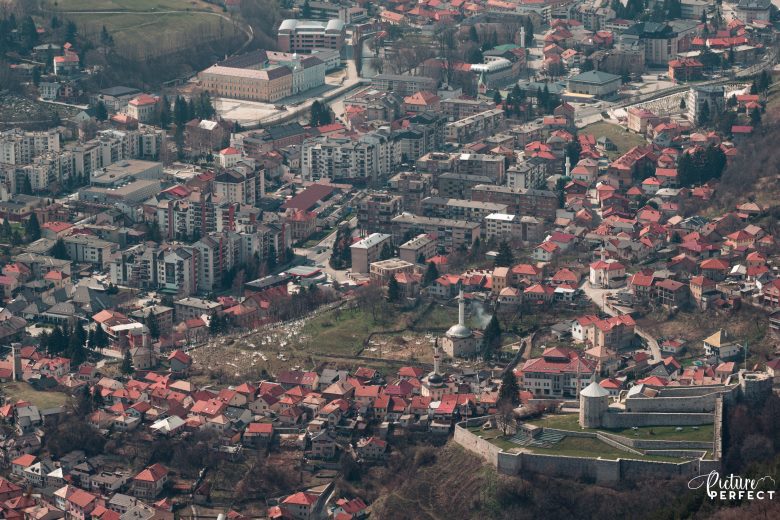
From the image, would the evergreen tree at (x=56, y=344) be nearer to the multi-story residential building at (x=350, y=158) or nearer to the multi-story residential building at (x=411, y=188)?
the multi-story residential building at (x=411, y=188)

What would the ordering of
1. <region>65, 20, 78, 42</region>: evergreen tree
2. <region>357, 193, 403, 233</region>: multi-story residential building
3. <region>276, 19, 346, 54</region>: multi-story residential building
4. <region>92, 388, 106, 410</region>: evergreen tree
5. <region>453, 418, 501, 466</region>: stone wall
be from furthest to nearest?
<region>276, 19, 346, 54</region>: multi-story residential building
<region>65, 20, 78, 42</region>: evergreen tree
<region>357, 193, 403, 233</region>: multi-story residential building
<region>92, 388, 106, 410</region>: evergreen tree
<region>453, 418, 501, 466</region>: stone wall

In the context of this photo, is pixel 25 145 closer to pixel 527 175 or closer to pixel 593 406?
pixel 527 175

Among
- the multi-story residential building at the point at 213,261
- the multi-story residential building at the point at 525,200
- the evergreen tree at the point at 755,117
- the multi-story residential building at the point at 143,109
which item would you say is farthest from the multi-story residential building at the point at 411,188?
the multi-story residential building at the point at 143,109

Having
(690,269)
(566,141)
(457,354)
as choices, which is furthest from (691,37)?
(457,354)

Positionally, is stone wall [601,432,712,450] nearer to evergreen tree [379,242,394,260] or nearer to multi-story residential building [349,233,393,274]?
evergreen tree [379,242,394,260]

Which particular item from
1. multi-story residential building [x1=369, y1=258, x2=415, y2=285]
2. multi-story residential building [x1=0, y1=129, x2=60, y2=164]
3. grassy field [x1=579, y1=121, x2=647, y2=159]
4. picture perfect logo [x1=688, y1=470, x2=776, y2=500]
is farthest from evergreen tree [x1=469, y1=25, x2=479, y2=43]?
picture perfect logo [x1=688, y1=470, x2=776, y2=500]

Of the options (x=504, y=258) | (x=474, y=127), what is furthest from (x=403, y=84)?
(x=504, y=258)
